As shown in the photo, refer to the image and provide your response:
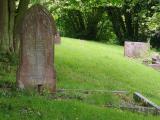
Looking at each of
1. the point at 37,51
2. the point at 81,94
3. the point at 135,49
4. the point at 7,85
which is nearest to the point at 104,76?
the point at 81,94

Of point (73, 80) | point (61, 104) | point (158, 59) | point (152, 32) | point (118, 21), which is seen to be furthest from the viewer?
point (118, 21)

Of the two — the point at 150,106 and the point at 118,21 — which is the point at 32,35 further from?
the point at 118,21

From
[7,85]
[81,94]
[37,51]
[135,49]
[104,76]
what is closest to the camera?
[37,51]

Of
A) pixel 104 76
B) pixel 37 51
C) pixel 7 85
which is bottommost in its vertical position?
pixel 104 76

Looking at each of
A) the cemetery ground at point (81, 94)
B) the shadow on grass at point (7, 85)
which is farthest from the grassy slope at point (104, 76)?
the shadow on grass at point (7, 85)

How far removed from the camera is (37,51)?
→ 13.2m

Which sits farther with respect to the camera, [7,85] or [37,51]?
[7,85]

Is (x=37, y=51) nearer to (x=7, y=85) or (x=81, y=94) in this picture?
(x=7, y=85)

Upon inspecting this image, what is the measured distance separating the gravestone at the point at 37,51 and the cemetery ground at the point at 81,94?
370mm

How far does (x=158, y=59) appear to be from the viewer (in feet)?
100.0

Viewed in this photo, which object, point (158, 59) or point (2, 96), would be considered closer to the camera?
point (2, 96)

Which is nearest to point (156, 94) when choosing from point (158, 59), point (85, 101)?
point (85, 101)

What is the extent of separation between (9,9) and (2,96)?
900 cm

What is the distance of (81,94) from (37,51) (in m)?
1.81
